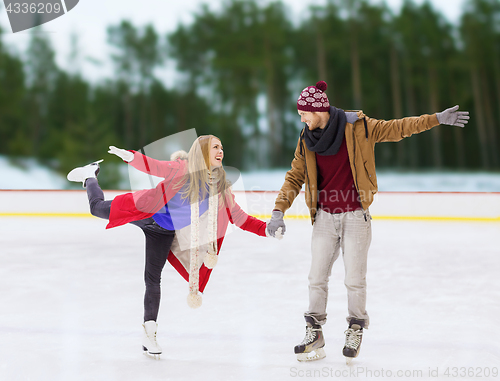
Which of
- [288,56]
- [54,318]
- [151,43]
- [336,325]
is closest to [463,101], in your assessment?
[288,56]

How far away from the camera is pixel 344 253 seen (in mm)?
2418

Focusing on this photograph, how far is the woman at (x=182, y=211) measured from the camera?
2352mm

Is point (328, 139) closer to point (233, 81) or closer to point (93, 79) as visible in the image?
point (233, 81)

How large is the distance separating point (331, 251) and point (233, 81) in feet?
27.8

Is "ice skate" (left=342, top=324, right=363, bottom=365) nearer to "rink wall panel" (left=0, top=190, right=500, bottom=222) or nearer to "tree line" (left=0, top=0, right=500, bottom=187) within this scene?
"rink wall panel" (left=0, top=190, right=500, bottom=222)

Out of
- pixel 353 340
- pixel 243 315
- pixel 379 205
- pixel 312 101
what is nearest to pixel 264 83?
pixel 379 205

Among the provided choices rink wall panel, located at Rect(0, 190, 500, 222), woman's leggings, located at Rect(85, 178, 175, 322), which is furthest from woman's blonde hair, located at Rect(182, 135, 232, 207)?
rink wall panel, located at Rect(0, 190, 500, 222)

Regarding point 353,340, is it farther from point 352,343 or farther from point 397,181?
point 397,181

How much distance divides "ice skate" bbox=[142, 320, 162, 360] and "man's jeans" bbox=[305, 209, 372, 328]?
28.0 inches

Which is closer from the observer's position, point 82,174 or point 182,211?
point 182,211

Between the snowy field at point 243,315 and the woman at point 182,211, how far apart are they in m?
0.31

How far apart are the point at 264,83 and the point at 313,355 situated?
856cm

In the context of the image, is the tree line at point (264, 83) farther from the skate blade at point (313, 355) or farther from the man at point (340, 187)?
the skate blade at point (313, 355)

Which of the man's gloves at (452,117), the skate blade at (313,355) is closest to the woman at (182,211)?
the skate blade at (313,355)
